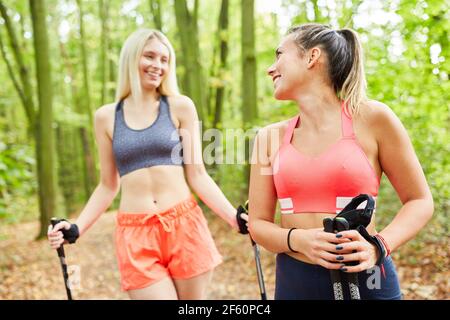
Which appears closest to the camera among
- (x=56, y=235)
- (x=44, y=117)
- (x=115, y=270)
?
(x=56, y=235)

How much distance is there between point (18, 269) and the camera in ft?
29.6

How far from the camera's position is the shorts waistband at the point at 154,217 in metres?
3.02

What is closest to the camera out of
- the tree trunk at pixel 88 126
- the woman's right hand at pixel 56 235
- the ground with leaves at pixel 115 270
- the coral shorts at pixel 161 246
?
the coral shorts at pixel 161 246

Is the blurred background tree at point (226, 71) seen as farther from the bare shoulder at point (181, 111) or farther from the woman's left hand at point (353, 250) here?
the woman's left hand at point (353, 250)

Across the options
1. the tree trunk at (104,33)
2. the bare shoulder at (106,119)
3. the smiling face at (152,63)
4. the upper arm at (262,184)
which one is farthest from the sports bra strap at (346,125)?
the tree trunk at (104,33)

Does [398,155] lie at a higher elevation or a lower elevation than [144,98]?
lower

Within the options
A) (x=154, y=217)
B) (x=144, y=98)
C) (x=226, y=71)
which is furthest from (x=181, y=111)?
(x=226, y=71)

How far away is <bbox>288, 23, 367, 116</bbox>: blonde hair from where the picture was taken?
2.12m

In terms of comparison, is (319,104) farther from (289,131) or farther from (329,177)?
(329,177)

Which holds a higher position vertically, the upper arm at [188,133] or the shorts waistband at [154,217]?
the upper arm at [188,133]

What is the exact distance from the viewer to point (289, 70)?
2.14 m

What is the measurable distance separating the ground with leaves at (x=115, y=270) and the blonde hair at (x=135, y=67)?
9.75ft

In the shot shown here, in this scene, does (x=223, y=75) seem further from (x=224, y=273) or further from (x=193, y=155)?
(x=193, y=155)

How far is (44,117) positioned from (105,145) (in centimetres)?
802
